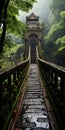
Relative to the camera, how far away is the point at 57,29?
40.9 meters

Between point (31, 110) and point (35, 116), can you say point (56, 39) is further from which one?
point (35, 116)

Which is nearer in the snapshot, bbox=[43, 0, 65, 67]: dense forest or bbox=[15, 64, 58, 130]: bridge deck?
bbox=[15, 64, 58, 130]: bridge deck

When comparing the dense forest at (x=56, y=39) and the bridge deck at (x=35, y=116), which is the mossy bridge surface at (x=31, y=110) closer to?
the bridge deck at (x=35, y=116)

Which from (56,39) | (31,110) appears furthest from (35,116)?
(56,39)

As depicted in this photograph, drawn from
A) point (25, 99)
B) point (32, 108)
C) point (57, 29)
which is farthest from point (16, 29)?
point (57, 29)

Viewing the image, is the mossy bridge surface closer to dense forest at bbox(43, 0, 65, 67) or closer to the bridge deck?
the bridge deck

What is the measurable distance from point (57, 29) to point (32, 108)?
3587 centimetres

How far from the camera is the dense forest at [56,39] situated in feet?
120

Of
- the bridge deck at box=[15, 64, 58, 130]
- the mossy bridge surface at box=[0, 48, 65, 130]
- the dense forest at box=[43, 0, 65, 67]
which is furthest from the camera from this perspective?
the dense forest at box=[43, 0, 65, 67]

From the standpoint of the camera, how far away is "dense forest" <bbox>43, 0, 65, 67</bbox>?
120ft

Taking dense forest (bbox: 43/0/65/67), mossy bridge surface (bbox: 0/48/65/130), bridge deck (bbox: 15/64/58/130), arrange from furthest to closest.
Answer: dense forest (bbox: 43/0/65/67), bridge deck (bbox: 15/64/58/130), mossy bridge surface (bbox: 0/48/65/130)

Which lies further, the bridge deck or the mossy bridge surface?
the bridge deck

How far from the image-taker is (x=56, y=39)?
42562 millimetres

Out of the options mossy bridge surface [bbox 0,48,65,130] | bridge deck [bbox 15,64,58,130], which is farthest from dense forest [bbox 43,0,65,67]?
mossy bridge surface [bbox 0,48,65,130]
